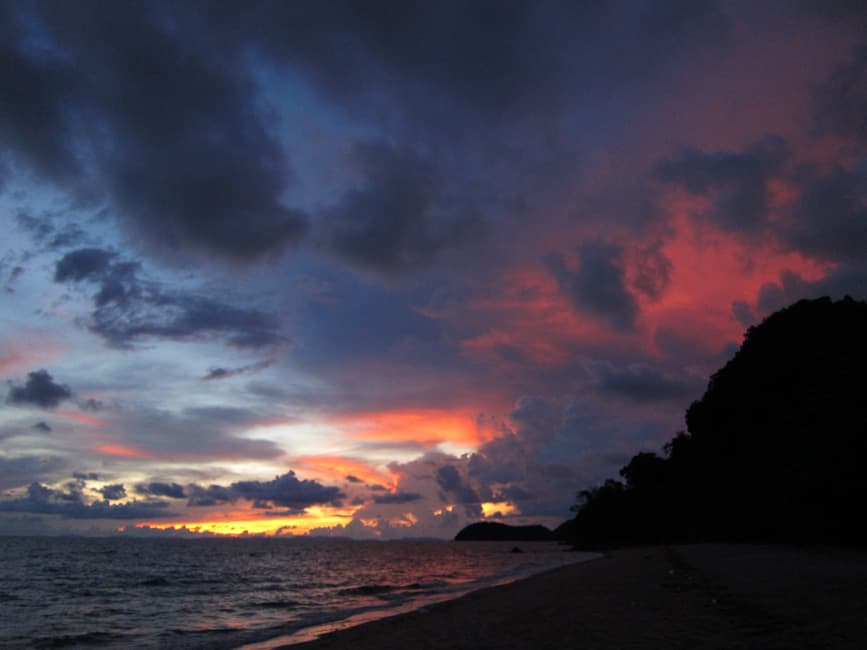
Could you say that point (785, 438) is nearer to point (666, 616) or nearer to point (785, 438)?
Result: point (785, 438)

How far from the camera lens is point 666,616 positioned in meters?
15.3

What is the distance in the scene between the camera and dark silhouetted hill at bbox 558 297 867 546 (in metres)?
37.3

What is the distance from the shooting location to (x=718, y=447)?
67812mm

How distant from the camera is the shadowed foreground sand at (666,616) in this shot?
11.7 meters

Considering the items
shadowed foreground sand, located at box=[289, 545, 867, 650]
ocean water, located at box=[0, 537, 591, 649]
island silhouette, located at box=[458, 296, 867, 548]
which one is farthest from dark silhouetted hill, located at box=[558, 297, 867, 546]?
ocean water, located at box=[0, 537, 591, 649]

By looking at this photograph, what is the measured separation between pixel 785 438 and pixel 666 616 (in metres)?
41.8

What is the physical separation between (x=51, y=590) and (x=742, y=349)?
68.5 metres

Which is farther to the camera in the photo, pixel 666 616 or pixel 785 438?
pixel 785 438

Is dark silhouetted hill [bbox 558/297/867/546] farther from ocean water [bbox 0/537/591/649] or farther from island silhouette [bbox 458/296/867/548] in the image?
ocean water [bbox 0/537/591/649]

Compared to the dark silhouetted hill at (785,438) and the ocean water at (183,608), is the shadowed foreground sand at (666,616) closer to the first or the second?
the ocean water at (183,608)

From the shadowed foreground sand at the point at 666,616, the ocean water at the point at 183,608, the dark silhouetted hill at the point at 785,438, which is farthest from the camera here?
the dark silhouetted hill at the point at 785,438

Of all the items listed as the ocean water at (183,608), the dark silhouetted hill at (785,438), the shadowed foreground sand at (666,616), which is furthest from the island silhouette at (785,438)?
the ocean water at (183,608)

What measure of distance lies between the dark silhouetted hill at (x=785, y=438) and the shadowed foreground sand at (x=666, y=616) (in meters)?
12.7

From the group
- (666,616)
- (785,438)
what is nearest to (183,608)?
(666,616)
